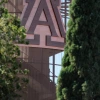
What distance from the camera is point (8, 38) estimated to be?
1820cm

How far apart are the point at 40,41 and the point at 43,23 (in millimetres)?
1017

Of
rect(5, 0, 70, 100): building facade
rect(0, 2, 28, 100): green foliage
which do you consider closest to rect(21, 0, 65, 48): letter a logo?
rect(5, 0, 70, 100): building facade

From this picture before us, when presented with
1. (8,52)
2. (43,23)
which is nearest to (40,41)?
(43,23)

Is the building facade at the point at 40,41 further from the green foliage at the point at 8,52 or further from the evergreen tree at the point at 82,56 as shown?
the evergreen tree at the point at 82,56

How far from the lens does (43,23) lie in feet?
85.8

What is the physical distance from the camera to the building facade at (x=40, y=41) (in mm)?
25938

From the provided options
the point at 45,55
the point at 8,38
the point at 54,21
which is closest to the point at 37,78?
the point at 45,55

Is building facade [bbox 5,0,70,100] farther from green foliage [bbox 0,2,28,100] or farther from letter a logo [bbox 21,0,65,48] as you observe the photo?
green foliage [bbox 0,2,28,100]

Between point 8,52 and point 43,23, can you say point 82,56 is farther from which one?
point 43,23

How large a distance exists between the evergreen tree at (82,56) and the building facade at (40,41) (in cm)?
848

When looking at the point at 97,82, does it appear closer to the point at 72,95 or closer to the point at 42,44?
the point at 72,95

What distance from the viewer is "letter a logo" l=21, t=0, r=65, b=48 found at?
2580 centimetres

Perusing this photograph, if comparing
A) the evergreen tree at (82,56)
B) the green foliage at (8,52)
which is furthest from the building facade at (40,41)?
the evergreen tree at (82,56)

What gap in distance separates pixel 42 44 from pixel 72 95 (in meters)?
9.42
